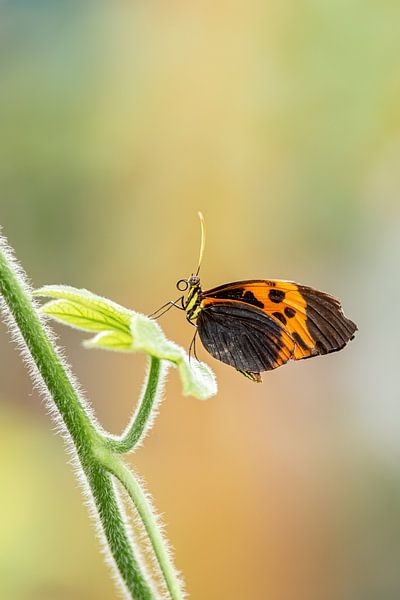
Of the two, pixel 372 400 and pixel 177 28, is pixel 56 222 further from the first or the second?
pixel 372 400

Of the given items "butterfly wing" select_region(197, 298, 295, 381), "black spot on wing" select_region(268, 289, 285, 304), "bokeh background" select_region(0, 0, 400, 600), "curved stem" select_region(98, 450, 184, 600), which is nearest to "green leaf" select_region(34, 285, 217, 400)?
"curved stem" select_region(98, 450, 184, 600)

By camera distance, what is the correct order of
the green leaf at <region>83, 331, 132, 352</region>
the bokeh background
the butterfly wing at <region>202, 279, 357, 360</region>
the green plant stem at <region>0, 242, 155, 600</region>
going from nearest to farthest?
the green leaf at <region>83, 331, 132, 352</region>
the green plant stem at <region>0, 242, 155, 600</region>
the butterfly wing at <region>202, 279, 357, 360</region>
the bokeh background

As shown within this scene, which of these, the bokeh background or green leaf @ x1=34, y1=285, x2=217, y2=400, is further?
the bokeh background

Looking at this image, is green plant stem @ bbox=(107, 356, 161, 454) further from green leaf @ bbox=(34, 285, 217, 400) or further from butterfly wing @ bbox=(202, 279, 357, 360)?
butterfly wing @ bbox=(202, 279, 357, 360)

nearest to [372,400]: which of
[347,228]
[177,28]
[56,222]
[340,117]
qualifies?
[347,228]

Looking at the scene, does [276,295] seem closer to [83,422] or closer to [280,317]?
[280,317]

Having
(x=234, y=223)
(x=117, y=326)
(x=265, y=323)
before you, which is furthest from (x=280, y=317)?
(x=234, y=223)
